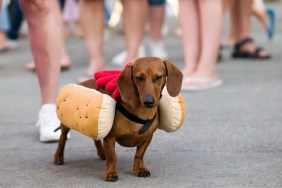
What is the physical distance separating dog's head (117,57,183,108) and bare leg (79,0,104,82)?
3219 mm

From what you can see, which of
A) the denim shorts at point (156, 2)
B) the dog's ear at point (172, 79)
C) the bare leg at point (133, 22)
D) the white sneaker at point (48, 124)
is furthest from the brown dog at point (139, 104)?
the denim shorts at point (156, 2)

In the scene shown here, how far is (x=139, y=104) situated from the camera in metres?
3.65

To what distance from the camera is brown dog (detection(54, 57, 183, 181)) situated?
3.56m

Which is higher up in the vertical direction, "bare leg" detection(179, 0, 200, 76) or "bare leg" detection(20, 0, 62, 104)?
"bare leg" detection(20, 0, 62, 104)

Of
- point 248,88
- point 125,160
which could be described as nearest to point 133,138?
point 125,160

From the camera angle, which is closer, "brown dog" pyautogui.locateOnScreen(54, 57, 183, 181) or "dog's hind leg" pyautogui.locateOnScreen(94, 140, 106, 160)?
"brown dog" pyautogui.locateOnScreen(54, 57, 183, 181)

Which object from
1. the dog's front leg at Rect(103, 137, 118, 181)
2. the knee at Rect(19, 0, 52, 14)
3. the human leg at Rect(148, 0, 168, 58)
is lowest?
the human leg at Rect(148, 0, 168, 58)

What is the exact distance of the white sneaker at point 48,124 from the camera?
15.0 ft

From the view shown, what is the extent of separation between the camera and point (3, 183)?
3.73 meters

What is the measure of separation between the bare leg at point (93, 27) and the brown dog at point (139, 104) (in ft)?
10.2

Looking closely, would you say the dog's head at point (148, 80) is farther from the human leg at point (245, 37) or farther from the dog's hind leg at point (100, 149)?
the human leg at point (245, 37)

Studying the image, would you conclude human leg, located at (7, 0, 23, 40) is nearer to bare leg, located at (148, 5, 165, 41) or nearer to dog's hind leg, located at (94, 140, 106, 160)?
bare leg, located at (148, 5, 165, 41)

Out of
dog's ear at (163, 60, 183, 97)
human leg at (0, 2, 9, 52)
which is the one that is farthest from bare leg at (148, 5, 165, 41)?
dog's ear at (163, 60, 183, 97)

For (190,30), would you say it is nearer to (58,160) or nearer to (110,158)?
(58,160)
